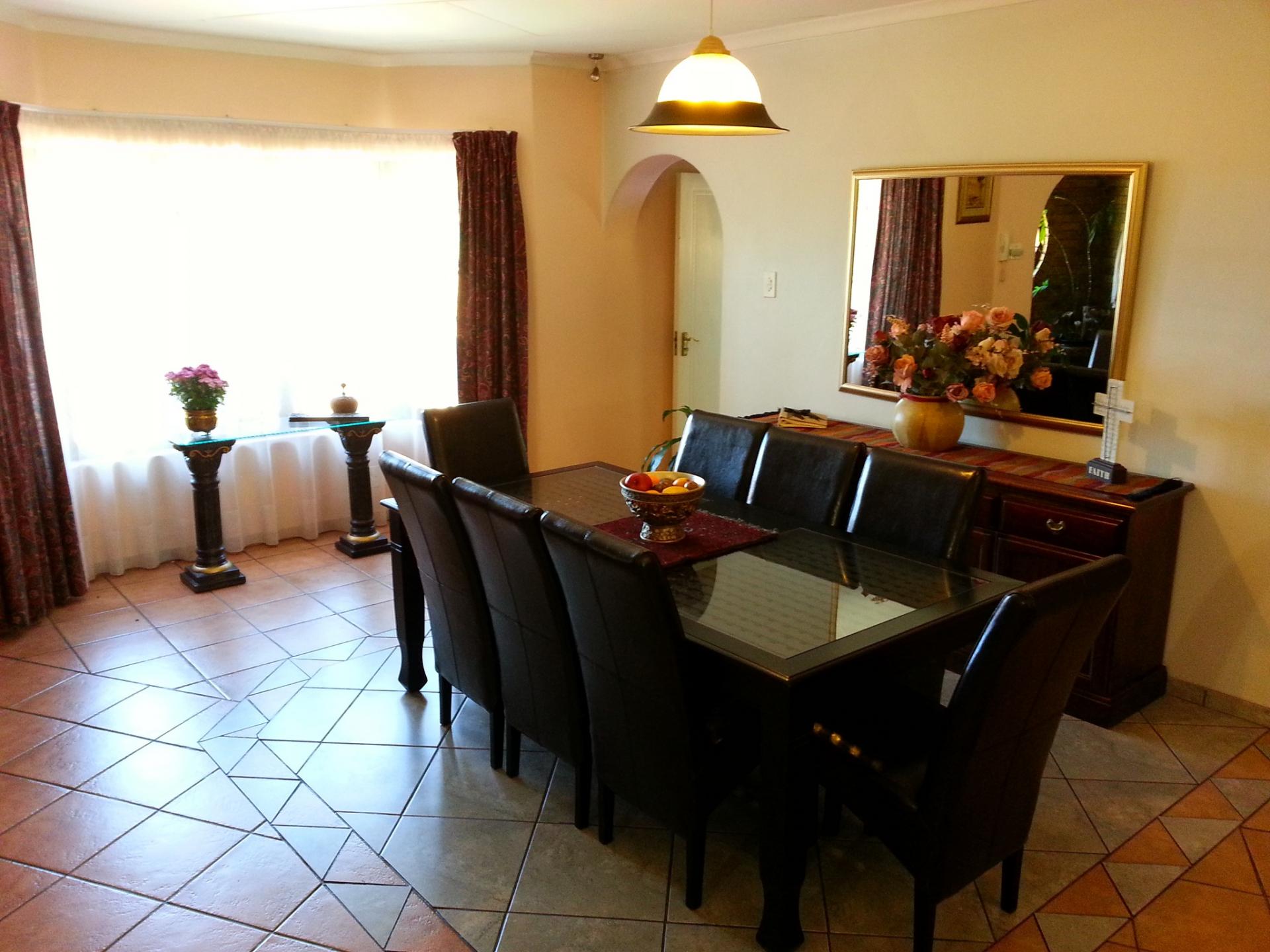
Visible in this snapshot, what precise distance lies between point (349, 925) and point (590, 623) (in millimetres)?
903

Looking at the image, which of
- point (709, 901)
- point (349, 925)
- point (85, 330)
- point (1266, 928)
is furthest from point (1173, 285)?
point (85, 330)

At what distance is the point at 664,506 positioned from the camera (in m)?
2.69

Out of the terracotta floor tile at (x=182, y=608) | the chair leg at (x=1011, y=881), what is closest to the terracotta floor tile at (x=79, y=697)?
the terracotta floor tile at (x=182, y=608)

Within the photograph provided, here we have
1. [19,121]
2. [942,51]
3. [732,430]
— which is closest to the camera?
[732,430]

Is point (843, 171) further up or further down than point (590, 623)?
further up

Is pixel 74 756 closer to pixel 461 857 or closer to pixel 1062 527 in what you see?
pixel 461 857

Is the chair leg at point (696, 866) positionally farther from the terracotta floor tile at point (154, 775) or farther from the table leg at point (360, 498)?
the table leg at point (360, 498)

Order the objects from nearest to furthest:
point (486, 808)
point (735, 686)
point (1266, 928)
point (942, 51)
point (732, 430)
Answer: point (735, 686) < point (1266, 928) < point (486, 808) < point (732, 430) < point (942, 51)

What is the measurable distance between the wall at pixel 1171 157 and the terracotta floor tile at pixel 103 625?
3422 millimetres

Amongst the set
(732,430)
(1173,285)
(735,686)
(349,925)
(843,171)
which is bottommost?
(349,925)

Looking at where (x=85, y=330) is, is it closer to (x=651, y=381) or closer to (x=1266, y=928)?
(x=651, y=381)

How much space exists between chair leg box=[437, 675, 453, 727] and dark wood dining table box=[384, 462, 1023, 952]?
990 mm

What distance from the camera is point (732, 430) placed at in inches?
133

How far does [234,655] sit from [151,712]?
0.45 meters
